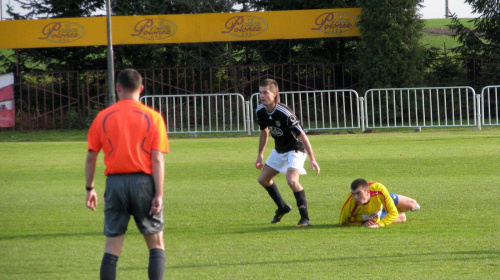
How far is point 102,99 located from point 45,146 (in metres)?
11.5

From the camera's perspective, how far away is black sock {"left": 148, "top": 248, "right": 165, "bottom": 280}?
199 inches

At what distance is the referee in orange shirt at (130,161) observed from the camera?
4.92 metres

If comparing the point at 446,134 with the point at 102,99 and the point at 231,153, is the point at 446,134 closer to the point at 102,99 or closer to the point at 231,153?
the point at 231,153

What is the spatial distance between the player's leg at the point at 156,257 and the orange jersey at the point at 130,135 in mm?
517

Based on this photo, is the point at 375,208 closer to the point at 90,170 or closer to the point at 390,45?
the point at 90,170

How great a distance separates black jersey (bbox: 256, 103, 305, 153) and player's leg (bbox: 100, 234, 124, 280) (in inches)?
144

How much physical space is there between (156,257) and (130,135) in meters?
0.93

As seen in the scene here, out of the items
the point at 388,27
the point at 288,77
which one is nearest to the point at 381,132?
the point at 388,27

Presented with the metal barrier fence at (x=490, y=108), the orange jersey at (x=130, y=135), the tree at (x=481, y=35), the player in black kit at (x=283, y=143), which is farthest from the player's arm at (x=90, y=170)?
the tree at (x=481, y=35)

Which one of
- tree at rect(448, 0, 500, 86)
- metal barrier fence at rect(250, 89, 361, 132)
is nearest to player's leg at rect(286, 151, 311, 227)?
metal barrier fence at rect(250, 89, 361, 132)

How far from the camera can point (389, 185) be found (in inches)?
461

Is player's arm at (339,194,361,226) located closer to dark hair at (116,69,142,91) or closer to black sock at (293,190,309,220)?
black sock at (293,190,309,220)

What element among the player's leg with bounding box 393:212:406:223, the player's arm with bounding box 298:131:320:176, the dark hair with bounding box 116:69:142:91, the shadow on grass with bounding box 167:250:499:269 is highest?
the dark hair with bounding box 116:69:142:91

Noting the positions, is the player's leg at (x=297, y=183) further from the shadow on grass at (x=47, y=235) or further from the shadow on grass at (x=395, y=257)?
the shadow on grass at (x=47, y=235)
